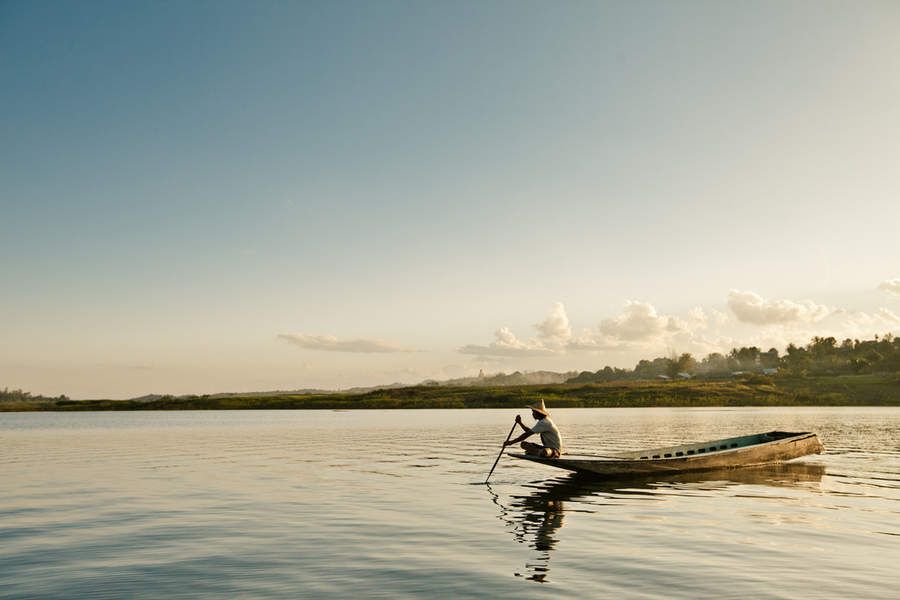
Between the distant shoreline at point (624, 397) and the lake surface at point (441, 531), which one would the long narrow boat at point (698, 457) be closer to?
the lake surface at point (441, 531)

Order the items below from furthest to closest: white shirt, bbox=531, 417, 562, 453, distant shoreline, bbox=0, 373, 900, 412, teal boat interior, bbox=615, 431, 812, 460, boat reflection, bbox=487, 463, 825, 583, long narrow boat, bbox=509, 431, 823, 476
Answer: distant shoreline, bbox=0, 373, 900, 412, teal boat interior, bbox=615, 431, 812, 460, white shirt, bbox=531, 417, 562, 453, long narrow boat, bbox=509, 431, 823, 476, boat reflection, bbox=487, 463, 825, 583

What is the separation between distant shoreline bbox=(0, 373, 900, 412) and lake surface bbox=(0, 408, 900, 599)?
→ 123 metres

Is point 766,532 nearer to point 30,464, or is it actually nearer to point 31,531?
point 31,531

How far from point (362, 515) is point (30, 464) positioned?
3054 centimetres

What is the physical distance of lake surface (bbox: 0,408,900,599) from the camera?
45.9 feet

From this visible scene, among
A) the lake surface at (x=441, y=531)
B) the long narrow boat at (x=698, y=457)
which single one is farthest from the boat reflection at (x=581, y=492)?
the long narrow boat at (x=698, y=457)

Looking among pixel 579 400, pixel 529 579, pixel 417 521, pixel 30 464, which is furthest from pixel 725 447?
pixel 579 400

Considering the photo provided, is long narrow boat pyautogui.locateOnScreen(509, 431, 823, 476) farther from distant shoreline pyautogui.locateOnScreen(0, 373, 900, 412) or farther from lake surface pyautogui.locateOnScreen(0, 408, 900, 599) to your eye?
distant shoreline pyautogui.locateOnScreen(0, 373, 900, 412)

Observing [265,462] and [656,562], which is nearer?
Answer: [656,562]

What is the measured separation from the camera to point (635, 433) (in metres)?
62.5

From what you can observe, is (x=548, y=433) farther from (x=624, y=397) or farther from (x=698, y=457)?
(x=624, y=397)

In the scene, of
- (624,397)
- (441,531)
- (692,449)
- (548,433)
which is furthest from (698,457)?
(624,397)

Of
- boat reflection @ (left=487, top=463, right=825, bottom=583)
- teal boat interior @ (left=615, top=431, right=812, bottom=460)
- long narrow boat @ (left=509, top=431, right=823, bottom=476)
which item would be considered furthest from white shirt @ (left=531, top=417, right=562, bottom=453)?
teal boat interior @ (left=615, top=431, right=812, bottom=460)

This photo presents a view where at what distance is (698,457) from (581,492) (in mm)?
7971
